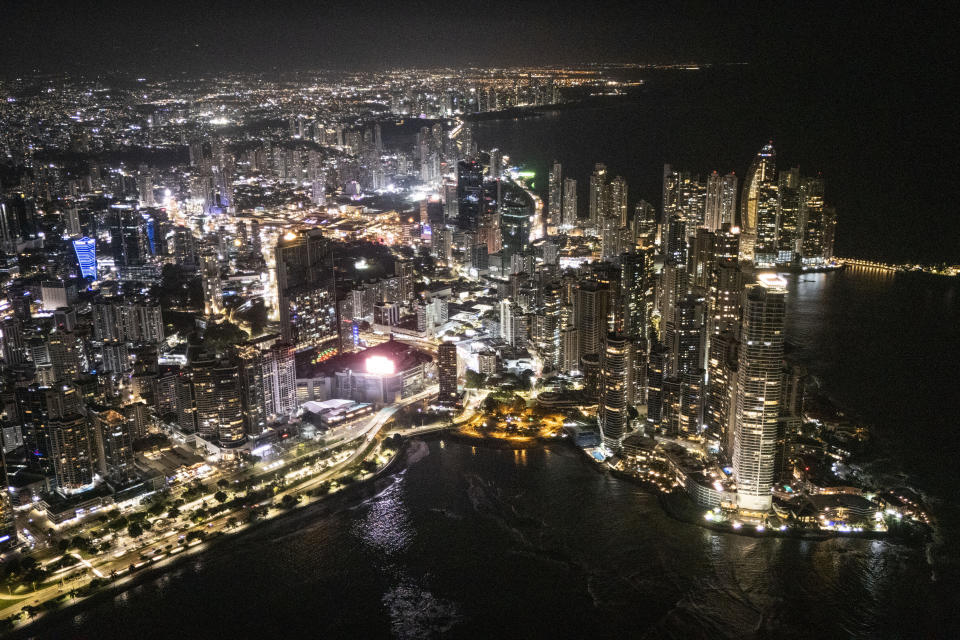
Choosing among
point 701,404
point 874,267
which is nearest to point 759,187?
point 874,267

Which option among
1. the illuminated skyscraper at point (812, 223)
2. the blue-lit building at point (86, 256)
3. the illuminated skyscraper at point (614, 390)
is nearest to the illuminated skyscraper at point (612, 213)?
the illuminated skyscraper at point (812, 223)

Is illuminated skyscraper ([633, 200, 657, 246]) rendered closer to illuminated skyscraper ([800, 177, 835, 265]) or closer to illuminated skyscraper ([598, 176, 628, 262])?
illuminated skyscraper ([598, 176, 628, 262])

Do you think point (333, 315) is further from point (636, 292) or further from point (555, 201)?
point (555, 201)

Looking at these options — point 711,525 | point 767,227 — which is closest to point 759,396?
point 711,525

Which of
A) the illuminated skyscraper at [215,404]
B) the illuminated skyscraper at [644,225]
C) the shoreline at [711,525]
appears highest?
the illuminated skyscraper at [644,225]

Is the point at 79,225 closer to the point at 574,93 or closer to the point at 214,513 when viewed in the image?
the point at 214,513

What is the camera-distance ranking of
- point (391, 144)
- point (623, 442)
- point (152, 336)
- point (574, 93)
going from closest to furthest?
point (623, 442) → point (152, 336) → point (391, 144) → point (574, 93)

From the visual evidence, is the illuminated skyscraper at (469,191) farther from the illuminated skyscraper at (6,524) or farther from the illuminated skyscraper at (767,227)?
the illuminated skyscraper at (6,524)
